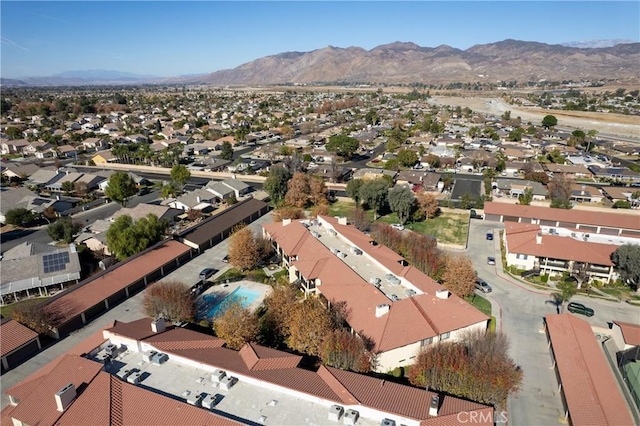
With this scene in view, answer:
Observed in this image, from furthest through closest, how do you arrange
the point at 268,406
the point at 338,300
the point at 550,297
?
the point at 550,297
the point at 338,300
the point at 268,406

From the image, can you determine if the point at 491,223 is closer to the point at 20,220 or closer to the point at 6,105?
the point at 20,220

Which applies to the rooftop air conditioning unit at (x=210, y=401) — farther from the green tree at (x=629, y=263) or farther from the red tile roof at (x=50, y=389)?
the green tree at (x=629, y=263)

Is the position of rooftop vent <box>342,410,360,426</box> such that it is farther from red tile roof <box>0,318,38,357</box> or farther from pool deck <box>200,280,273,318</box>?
red tile roof <box>0,318,38,357</box>

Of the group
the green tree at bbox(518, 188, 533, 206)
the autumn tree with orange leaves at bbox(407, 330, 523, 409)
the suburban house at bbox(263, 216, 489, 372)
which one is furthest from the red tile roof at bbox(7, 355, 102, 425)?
the green tree at bbox(518, 188, 533, 206)

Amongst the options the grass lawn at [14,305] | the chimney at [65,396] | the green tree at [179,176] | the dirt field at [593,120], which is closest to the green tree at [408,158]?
the green tree at [179,176]

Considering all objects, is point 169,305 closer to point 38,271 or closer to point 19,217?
point 38,271

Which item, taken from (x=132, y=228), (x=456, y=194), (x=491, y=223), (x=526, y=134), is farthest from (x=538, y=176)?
(x=132, y=228)
